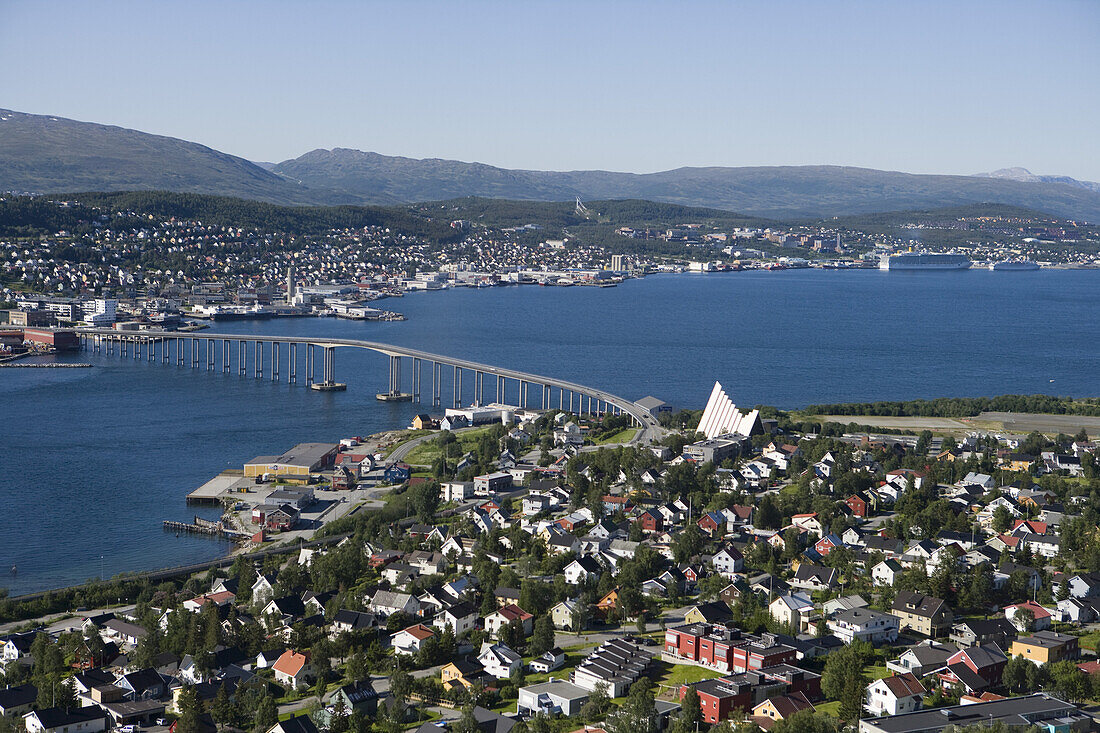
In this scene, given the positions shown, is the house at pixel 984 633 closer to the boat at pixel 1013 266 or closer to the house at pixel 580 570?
the house at pixel 580 570

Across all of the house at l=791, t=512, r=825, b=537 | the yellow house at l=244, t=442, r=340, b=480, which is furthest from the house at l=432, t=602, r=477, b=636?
the yellow house at l=244, t=442, r=340, b=480

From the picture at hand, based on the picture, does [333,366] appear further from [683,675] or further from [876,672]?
[876,672]

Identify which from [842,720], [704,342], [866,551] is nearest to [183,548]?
[866,551]

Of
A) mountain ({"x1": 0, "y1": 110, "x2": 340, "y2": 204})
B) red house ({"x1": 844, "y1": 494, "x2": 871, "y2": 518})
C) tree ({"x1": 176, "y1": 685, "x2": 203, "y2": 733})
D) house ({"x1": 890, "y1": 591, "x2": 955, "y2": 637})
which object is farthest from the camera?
mountain ({"x1": 0, "y1": 110, "x2": 340, "y2": 204})

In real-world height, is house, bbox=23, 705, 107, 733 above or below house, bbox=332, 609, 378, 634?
below

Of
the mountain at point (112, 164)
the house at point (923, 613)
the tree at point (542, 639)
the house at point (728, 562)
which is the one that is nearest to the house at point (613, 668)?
the tree at point (542, 639)

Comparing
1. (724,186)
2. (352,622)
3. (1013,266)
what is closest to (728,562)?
(352,622)

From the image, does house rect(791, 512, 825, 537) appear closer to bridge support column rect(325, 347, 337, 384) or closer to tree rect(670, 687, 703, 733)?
tree rect(670, 687, 703, 733)
